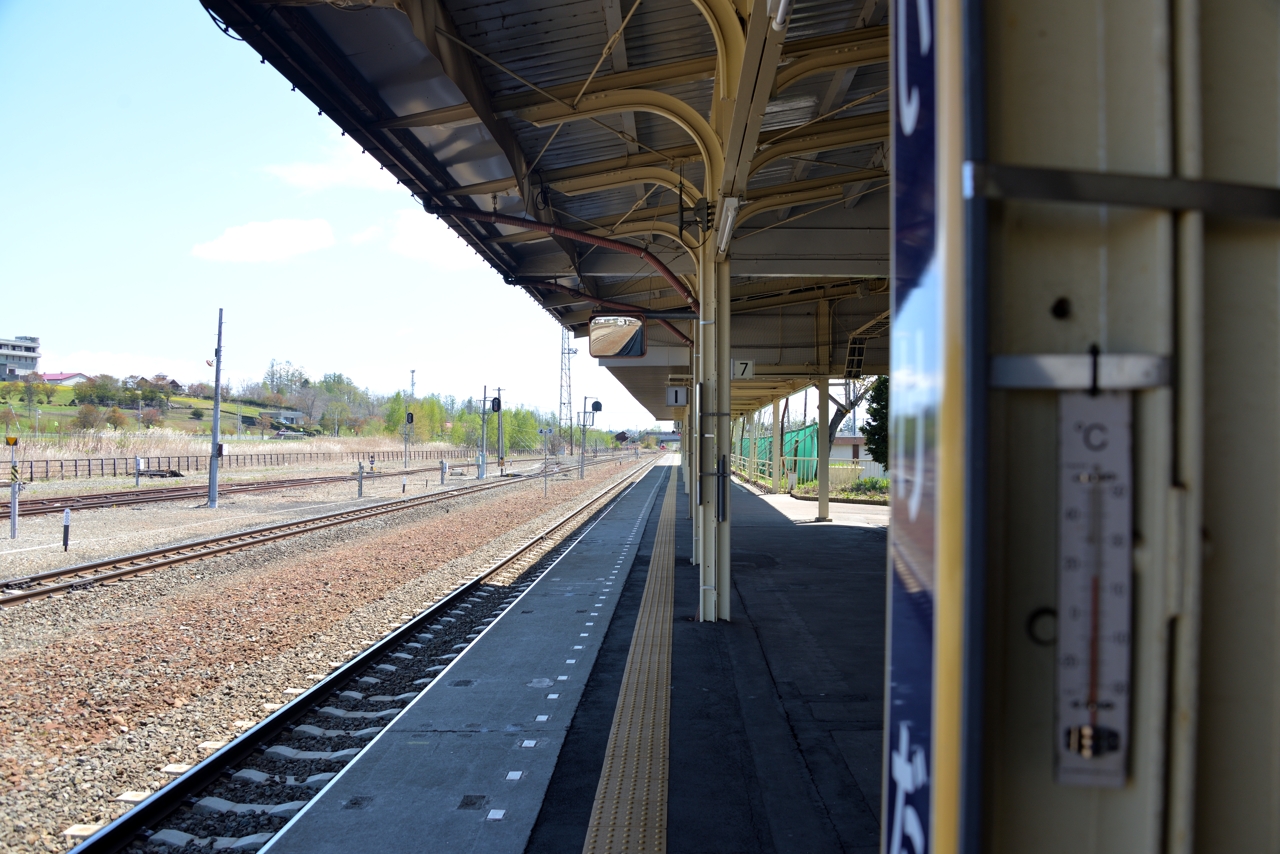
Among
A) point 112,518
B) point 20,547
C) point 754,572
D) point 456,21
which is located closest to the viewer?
point 456,21

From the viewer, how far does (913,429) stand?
4.91 feet

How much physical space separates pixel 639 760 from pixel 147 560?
11410mm

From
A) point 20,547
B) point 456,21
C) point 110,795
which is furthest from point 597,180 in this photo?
point 20,547

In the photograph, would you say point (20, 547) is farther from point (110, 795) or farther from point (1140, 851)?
point (1140, 851)

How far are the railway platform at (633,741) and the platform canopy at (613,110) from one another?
13.8 ft

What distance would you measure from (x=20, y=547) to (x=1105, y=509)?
1804cm

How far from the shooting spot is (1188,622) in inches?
49.3

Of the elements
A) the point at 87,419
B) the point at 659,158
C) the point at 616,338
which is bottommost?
the point at 87,419

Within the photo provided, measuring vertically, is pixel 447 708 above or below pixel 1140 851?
below

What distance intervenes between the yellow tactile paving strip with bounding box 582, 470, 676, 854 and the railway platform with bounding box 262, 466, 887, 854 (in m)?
0.01

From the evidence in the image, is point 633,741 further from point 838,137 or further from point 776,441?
point 776,441

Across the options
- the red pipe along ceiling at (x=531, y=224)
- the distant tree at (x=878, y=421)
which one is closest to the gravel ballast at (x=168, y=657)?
the red pipe along ceiling at (x=531, y=224)

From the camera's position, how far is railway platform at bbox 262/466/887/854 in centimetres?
390

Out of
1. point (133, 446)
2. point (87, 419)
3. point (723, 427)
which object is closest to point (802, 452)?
point (723, 427)
